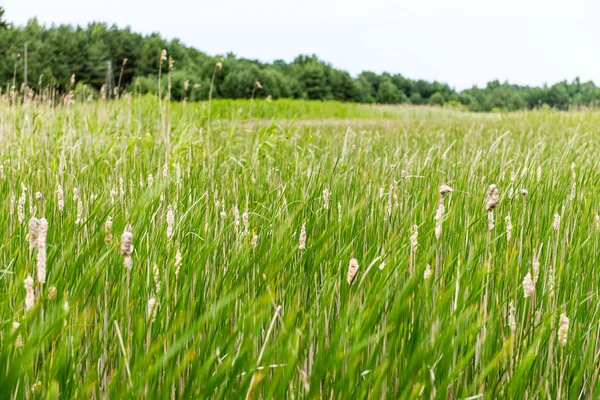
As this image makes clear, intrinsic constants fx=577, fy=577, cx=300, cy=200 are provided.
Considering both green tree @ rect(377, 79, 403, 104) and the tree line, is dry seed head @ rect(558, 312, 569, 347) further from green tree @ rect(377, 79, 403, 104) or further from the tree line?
green tree @ rect(377, 79, 403, 104)

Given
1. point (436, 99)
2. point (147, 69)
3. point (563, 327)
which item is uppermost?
point (436, 99)

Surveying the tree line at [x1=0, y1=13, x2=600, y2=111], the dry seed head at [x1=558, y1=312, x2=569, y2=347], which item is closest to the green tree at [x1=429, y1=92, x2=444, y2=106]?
the tree line at [x1=0, y1=13, x2=600, y2=111]

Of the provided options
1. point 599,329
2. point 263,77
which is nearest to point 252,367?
point 599,329

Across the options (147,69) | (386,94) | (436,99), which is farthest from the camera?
(436,99)

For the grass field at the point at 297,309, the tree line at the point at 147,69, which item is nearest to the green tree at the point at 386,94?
the tree line at the point at 147,69

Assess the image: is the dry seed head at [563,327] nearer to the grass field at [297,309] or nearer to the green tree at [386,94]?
the grass field at [297,309]

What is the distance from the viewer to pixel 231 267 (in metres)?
Answer: 1.40

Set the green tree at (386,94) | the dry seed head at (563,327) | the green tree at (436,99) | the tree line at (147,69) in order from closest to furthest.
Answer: the dry seed head at (563,327), the tree line at (147,69), the green tree at (386,94), the green tree at (436,99)

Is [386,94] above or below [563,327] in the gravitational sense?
above

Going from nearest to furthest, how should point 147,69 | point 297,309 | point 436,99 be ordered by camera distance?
point 297,309, point 147,69, point 436,99

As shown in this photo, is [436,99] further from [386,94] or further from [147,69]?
[147,69]

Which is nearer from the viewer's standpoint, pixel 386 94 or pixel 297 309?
pixel 297 309

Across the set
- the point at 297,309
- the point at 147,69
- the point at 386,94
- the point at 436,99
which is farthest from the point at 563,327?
the point at 436,99

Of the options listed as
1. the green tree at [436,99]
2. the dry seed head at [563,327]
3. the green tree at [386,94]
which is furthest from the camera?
the green tree at [436,99]
